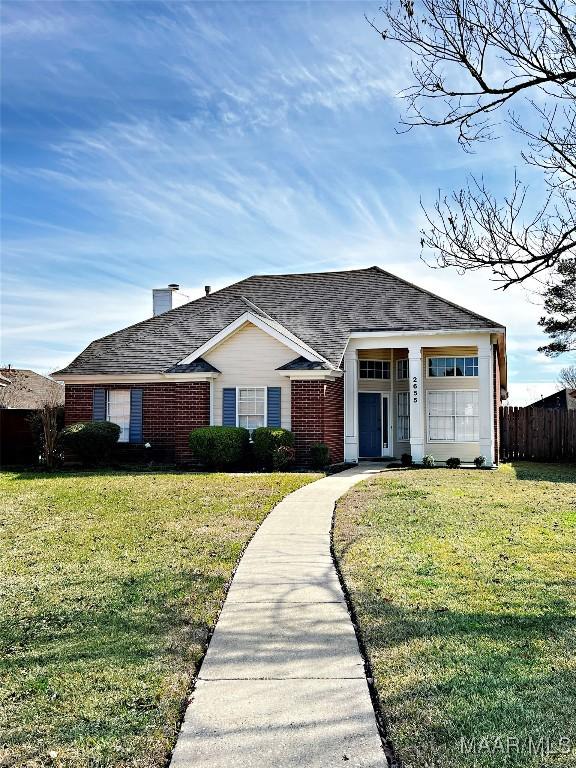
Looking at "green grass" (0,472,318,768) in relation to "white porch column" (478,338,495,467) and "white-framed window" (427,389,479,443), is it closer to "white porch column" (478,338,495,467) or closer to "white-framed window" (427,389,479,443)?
"white porch column" (478,338,495,467)

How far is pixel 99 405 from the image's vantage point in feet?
77.3

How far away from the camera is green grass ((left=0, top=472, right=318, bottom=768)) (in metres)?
4.16

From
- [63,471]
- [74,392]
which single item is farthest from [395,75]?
[74,392]

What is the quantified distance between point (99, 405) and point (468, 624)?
19.3 m

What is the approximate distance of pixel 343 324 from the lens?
23.2 metres

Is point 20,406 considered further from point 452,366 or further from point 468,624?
point 468,624

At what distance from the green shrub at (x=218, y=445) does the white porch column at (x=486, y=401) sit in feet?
25.3

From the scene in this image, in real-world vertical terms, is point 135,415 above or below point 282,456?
above

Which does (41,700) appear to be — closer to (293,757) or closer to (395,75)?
(293,757)

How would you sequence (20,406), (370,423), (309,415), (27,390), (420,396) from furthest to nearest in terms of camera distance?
(27,390) < (20,406) < (370,423) < (420,396) < (309,415)

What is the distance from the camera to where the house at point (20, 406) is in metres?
24.0

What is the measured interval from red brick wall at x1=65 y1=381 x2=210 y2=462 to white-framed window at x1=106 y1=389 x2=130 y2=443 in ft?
0.80

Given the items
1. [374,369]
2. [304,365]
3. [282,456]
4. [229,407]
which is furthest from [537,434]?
[229,407]

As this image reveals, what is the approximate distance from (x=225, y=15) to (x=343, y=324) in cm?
1262
